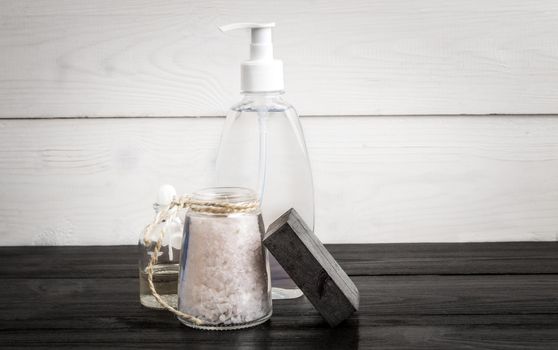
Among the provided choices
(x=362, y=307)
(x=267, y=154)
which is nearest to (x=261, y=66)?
(x=267, y=154)

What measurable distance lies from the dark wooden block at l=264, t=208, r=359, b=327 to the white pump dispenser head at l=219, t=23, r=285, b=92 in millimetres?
123

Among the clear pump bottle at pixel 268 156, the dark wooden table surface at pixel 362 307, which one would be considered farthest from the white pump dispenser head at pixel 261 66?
the dark wooden table surface at pixel 362 307

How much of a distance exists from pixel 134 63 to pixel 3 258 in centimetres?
26

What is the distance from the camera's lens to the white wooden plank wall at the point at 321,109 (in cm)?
83

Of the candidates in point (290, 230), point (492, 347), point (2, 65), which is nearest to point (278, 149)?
point (290, 230)

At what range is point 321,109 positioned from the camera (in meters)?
0.84

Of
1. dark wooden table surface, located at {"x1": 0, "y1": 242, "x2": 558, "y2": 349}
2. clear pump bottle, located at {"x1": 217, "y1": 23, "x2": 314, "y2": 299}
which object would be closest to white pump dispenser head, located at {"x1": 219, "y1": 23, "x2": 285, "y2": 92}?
clear pump bottle, located at {"x1": 217, "y1": 23, "x2": 314, "y2": 299}

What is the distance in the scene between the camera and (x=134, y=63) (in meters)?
0.84

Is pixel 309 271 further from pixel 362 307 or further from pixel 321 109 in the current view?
pixel 321 109

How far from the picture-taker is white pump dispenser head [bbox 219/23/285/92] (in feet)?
1.95

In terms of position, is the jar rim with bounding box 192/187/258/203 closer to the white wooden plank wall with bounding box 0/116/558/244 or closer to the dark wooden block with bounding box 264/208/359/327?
the dark wooden block with bounding box 264/208/359/327

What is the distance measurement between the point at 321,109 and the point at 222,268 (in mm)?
366

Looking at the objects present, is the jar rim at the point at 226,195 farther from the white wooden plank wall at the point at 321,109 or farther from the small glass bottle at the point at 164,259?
the white wooden plank wall at the point at 321,109

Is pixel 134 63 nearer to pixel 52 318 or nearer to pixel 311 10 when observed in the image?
pixel 311 10
